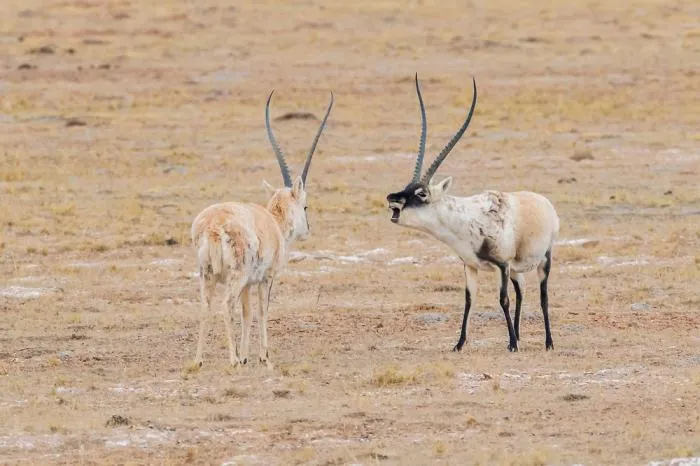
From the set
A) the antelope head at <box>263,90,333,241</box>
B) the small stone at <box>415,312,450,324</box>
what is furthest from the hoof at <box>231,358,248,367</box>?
the small stone at <box>415,312,450,324</box>

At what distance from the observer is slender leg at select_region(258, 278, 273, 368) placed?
36.5ft

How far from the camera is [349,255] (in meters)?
16.7

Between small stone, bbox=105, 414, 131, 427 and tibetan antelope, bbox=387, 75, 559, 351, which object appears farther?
tibetan antelope, bbox=387, 75, 559, 351

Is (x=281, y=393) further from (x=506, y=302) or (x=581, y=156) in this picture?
(x=581, y=156)

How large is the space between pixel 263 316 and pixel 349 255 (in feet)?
18.3

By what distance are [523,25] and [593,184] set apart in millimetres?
22582

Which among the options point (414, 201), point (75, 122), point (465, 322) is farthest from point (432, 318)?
point (75, 122)

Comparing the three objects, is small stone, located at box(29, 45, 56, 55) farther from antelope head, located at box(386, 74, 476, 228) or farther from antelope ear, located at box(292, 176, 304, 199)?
antelope head, located at box(386, 74, 476, 228)

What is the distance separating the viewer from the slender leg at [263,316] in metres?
11.1

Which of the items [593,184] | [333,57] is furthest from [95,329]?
[333,57]

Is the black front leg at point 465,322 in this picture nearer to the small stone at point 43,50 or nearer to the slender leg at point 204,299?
the slender leg at point 204,299

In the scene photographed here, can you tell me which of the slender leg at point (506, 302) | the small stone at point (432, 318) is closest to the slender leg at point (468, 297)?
the slender leg at point (506, 302)

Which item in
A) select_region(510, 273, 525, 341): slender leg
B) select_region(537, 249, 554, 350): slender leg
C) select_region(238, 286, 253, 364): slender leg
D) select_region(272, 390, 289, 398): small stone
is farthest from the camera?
select_region(510, 273, 525, 341): slender leg

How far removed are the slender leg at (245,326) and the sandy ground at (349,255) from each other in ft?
0.57
